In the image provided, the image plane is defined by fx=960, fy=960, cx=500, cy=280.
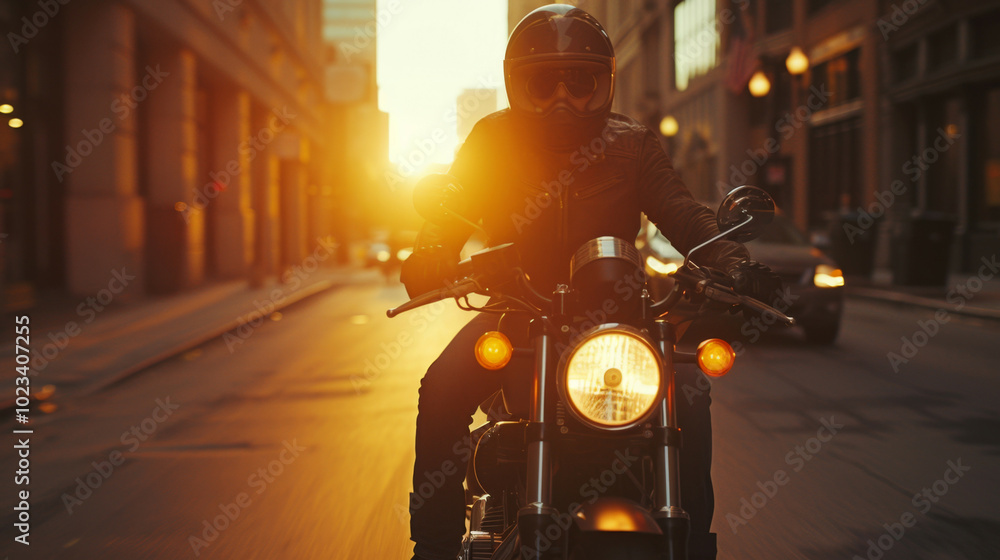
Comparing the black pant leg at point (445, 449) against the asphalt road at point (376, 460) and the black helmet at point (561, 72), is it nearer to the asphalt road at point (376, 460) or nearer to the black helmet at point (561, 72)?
the black helmet at point (561, 72)

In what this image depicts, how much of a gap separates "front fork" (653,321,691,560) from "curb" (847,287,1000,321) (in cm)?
1219

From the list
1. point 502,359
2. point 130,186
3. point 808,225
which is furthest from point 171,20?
point 808,225

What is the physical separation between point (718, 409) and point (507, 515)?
441 cm

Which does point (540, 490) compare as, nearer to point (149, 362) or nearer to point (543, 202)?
point (543, 202)

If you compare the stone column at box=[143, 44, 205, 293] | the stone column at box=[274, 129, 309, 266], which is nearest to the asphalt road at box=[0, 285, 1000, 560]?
the stone column at box=[143, 44, 205, 293]

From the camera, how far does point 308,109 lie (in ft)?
133

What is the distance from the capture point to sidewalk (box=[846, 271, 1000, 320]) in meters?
13.9

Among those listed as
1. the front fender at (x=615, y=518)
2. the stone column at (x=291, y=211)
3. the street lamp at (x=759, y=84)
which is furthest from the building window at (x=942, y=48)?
the front fender at (x=615, y=518)

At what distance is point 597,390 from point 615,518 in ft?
0.94

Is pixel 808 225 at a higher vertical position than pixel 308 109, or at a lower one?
lower

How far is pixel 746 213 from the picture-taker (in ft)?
8.32

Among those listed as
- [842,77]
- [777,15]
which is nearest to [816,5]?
[777,15]

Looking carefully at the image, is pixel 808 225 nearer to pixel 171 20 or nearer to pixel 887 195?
pixel 887 195

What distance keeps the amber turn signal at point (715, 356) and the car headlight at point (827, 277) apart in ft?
28.7
